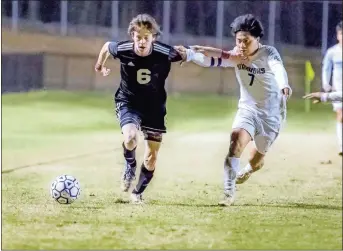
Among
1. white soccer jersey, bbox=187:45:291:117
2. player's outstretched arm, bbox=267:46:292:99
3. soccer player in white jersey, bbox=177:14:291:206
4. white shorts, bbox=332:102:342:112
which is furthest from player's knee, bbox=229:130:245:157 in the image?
white shorts, bbox=332:102:342:112

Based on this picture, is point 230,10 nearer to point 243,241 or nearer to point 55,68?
point 243,241

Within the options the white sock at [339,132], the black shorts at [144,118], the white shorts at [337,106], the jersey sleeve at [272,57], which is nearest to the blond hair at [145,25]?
the black shorts at [144,118]

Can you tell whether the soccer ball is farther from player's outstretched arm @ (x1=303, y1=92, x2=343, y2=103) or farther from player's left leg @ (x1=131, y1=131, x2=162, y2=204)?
player's outstretched arm @ (x1=303, y1=92, x2=343, y2=103)

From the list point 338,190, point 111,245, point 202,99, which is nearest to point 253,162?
point 338,190

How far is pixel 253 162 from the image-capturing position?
3123 mm

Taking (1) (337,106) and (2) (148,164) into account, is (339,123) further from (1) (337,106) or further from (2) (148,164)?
(2) (148,164)

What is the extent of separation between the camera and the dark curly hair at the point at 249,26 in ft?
9.77

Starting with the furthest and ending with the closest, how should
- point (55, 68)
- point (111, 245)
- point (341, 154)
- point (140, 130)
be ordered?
point (55, 68)
point (341, 154)
point (140, 130)
point (111, 245)

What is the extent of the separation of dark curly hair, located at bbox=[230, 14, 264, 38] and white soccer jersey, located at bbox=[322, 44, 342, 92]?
449 millimetres

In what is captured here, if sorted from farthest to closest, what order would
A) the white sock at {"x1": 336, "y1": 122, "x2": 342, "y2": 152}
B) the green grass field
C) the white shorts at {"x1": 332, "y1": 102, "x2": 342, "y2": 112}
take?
the white sock at {"x1": 336, "y1": 122, "x2": 342, "y2": 152}, the white shorts at {"x1": 332, "y1": 102, "x2": 342, "y2": 112}, the green grass field

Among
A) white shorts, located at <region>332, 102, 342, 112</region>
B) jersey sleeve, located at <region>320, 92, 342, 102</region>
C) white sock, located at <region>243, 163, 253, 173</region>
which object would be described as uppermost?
jersey sleeve, located at <region>320, 92, 342, 102</region>

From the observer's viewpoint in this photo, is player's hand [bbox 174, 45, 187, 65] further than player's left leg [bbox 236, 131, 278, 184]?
No

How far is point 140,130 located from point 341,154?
1127mm

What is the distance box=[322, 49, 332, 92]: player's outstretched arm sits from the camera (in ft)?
11.1
